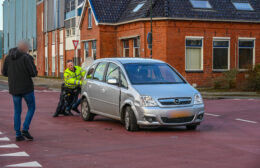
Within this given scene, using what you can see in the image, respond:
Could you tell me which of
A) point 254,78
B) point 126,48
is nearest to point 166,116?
point 254,78

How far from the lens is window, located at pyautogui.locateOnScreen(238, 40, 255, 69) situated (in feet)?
103

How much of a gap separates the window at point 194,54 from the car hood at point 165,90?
62.2ft

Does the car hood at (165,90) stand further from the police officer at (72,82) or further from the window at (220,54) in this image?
the window at (220,54)

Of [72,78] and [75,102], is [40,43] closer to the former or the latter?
[75,102]

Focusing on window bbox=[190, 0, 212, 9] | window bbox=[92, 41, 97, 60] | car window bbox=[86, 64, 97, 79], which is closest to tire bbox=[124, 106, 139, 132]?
car window bbox=[86, 64, 97, 79]

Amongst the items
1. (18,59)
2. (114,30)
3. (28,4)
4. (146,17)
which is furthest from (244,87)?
(28,4)

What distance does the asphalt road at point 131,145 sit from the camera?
7.39 metres

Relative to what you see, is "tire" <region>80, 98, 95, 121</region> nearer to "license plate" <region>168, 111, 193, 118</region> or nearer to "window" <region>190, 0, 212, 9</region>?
"license plate" <region>168, 111, 193, 118</region>

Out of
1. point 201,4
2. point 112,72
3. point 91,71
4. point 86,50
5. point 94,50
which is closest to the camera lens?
point 112,72

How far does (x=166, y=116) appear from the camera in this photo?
10.5 m

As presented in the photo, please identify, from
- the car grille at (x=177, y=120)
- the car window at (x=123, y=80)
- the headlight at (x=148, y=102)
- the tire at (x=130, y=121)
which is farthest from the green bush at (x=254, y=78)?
the headlight at (x=148, y=102)

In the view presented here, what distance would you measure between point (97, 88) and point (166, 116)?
2676 mm

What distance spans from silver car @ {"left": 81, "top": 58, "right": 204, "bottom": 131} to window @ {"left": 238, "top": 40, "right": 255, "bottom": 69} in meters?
19.8

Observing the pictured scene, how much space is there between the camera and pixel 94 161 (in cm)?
749
